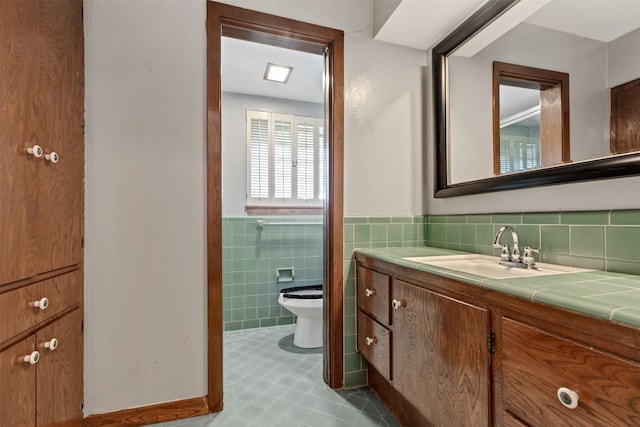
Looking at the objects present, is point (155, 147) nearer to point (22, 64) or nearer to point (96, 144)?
point (96, 144)

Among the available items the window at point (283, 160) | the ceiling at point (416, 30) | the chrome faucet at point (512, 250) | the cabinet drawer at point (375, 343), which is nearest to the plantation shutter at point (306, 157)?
the window at point (283, 160)

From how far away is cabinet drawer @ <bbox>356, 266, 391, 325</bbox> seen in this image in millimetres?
1406

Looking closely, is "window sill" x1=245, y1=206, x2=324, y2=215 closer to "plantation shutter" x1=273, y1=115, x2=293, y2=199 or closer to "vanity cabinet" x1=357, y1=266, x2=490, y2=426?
"plantation shutter" x1=273, y1=115, x2=293, y2=199

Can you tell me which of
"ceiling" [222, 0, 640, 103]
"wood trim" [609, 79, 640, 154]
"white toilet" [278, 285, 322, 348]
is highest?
"ceiling" [222, 0, 640, 103]

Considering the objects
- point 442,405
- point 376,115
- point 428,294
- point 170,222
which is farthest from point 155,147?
point 442,405

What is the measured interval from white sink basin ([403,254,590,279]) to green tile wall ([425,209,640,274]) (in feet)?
0.15

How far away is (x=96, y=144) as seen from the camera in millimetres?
1382

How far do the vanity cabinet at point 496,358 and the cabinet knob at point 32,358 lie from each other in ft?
4.21

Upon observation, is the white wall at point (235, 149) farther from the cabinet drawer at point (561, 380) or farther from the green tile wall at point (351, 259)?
the cabinet drawer at point (561, 380)

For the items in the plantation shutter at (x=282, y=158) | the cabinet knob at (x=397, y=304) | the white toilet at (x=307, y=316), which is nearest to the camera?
the cabinet knob at (x=397, y=304)

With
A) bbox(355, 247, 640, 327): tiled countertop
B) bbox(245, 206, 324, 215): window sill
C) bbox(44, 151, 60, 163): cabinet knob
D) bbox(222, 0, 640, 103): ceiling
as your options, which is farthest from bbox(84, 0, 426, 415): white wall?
bbox(245, 206, 324, 215): window sill

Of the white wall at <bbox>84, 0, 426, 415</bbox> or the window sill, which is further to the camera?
the window sill

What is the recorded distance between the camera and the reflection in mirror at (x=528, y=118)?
45.9 inches

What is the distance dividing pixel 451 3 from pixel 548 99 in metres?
0.72
